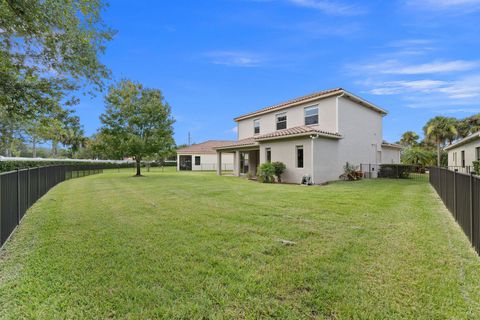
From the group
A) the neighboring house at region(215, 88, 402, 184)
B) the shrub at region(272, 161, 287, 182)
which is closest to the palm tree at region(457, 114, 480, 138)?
the neighboring house at region(215, 88, 402, 184)

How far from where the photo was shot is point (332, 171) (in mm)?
16141

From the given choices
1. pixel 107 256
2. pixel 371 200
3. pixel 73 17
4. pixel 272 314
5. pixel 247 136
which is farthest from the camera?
pixel 247 136

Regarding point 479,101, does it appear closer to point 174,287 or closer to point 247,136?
point 247,136

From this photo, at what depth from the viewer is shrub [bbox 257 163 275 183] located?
16219 millimetres

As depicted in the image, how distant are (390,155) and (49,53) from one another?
80.9ft

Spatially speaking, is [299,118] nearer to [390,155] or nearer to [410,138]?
[390,155]

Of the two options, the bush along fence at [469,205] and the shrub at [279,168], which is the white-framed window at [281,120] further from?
the bush along fence at [469,205]

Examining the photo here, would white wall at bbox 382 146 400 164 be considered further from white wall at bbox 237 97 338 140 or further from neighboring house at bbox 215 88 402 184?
white wall at bbox 237 97 338 140

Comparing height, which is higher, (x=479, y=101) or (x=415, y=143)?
(x=479, y=101)

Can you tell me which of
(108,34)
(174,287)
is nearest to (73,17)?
(108,34)

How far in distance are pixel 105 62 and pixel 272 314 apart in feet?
25.6

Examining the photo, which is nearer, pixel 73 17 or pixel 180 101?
pixel 73 17

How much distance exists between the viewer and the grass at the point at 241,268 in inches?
106

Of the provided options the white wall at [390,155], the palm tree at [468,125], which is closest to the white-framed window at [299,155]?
the white wall at [390,155]
